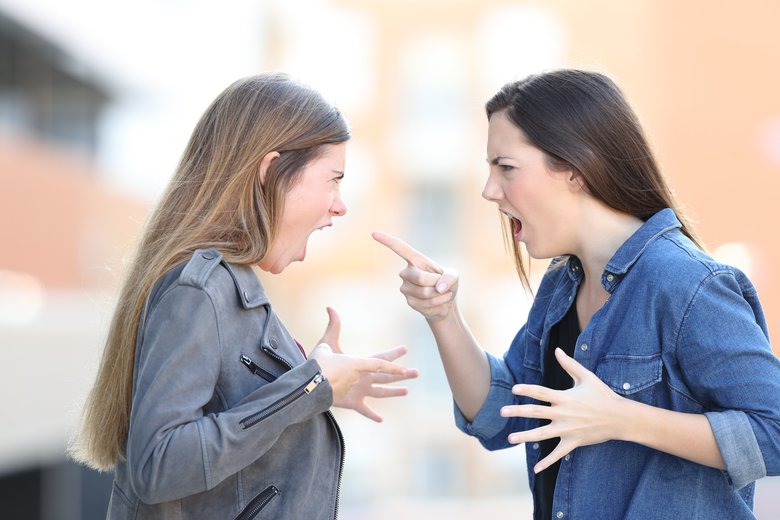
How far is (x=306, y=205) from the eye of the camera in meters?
2.07

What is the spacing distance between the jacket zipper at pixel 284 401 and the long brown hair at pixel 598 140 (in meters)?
0.74

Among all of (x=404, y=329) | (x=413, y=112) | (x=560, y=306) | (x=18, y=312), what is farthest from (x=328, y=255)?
(x=560, y=306)

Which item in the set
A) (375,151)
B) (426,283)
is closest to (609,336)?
(426,283)

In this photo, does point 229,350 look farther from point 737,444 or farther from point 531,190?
point 737,444

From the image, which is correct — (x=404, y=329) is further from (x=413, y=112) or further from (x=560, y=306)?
(x=560, y=306)

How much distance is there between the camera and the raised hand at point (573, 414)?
5.82 feet

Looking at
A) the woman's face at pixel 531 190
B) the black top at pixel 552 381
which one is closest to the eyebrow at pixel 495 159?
the woman's face at pixel 531 190

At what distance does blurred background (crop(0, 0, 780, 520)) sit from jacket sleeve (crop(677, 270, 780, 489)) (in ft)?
22.9

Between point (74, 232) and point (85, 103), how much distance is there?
1.95 m

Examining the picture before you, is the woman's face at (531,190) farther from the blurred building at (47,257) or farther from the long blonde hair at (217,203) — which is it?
the blurred building at (47,257)

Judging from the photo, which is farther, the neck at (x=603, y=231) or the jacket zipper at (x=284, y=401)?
the neck at (x=603, y=231)

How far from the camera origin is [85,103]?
36.9 feet

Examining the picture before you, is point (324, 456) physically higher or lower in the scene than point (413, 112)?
lower

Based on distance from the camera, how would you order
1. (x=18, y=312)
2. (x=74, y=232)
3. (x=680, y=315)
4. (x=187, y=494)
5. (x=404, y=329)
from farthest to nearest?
(x=404, y=329), (x=74, y=232), (x=18, y=312), (x=680, y=315), (x=187, y=494)
